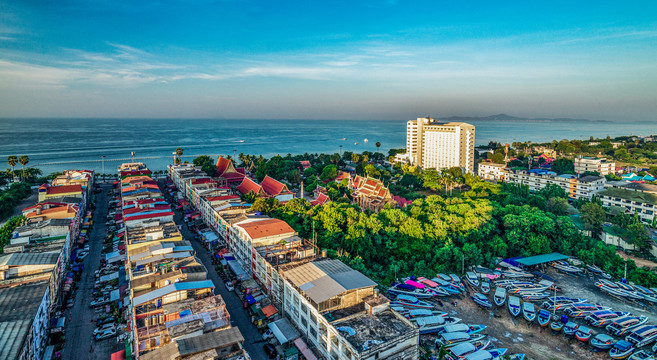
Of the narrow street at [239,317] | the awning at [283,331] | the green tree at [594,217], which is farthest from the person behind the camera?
the green tree at [594,217]

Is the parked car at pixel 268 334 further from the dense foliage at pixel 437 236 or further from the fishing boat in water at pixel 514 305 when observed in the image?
the fishing boat in water at pixel 514 305

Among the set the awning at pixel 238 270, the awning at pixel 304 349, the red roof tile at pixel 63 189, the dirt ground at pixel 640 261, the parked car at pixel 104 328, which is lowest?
the dirt ground at pixel 640 261

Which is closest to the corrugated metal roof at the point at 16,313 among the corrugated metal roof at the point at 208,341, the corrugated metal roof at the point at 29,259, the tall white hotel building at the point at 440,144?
the corrugated metal roof at the point at 29,259

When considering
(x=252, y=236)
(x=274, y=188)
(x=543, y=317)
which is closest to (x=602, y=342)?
(x=543, y=317)

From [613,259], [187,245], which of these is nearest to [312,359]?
[187,245]

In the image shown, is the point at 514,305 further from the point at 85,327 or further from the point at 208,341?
the point at 85,327

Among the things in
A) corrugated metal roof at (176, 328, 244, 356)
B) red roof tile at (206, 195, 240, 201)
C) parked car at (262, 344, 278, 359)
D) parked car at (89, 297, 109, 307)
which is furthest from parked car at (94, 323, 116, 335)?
red roof tile at (206, 195, 240, 201)
